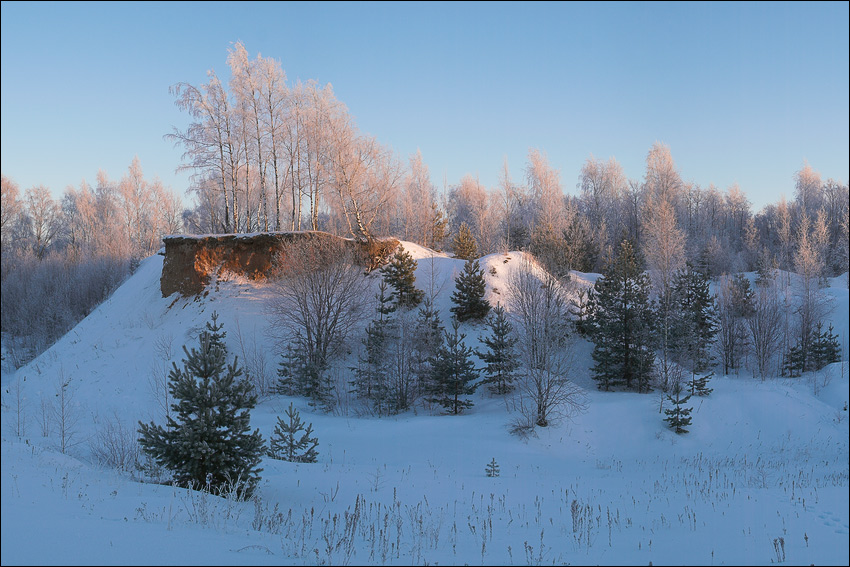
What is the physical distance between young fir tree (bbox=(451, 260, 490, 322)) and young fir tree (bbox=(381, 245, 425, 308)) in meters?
2.22

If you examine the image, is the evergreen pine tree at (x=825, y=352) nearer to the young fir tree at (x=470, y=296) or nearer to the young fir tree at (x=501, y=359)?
the young fir tree at (x=501, y=359)

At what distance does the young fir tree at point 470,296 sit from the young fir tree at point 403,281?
2219 millimetres

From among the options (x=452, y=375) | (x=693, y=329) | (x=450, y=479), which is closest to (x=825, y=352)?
(x=693, y=329)

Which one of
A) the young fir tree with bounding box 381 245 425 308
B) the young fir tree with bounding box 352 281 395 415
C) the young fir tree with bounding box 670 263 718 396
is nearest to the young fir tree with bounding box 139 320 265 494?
the young fir tree with bounding box 352 281 395 415

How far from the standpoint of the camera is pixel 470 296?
29375 millimetres

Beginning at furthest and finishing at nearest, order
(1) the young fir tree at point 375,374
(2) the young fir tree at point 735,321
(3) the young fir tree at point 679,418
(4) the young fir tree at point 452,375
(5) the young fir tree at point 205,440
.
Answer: (2) the young fir tree at point 735,321
(1) the young fir tree at point 375,374
(4) the young fir tree at point 452,375
(3) the young fir tree at point 679,418
(5) the young fir tree at point 205,440

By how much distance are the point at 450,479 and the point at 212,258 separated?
2361 centimetres

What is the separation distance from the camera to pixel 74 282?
36656 mm

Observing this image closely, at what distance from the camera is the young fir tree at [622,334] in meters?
24.4

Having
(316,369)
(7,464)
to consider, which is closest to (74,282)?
(316,369)

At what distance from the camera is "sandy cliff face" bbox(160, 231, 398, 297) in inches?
1198

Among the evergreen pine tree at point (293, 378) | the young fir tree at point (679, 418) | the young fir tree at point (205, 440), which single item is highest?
the young fir tree at point (205, 440)

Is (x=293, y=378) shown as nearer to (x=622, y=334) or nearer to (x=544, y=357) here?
(x=544, y=357)

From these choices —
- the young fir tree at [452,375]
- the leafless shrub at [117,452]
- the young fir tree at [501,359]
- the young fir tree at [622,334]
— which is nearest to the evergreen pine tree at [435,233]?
the young fir tree at [622,334]
